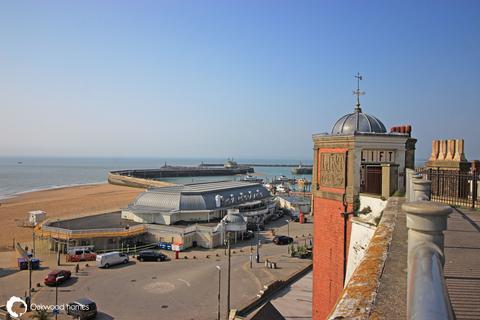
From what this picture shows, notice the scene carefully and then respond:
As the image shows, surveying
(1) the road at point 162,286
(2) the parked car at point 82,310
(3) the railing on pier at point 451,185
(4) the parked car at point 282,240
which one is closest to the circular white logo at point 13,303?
(1) the road at point 162,286

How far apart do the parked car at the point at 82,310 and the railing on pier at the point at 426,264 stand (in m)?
17.7

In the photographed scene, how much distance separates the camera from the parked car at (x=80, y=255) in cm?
2728

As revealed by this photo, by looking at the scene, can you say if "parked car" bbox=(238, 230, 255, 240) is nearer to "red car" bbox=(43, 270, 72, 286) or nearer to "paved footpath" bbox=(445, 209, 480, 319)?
"red car" bbox=(43, 270, 72, 286)

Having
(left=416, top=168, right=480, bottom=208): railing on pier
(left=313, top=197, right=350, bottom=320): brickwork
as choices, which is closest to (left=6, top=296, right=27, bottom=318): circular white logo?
(left=313, top=197, right=350, bottom=320): brickwork

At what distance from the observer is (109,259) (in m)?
25.5

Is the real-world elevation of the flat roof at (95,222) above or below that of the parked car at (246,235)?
above

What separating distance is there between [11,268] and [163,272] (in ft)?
35.4

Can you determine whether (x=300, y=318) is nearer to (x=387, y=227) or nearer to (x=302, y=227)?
(x=387, y=227)

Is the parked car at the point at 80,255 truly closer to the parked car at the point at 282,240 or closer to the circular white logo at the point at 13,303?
the circular white logo at the point at 13,303

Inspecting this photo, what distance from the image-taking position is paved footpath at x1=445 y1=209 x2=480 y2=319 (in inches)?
135

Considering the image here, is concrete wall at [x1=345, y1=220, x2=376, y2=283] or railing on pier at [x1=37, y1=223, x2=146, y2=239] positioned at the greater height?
concrete wall at [x1=345, y1=220, x2=376, y2=283]

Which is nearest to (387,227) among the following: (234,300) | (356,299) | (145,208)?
(356,299)

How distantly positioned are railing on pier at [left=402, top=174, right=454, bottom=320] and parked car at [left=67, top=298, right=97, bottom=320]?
57.9 feet

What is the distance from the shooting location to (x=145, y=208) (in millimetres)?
37781
